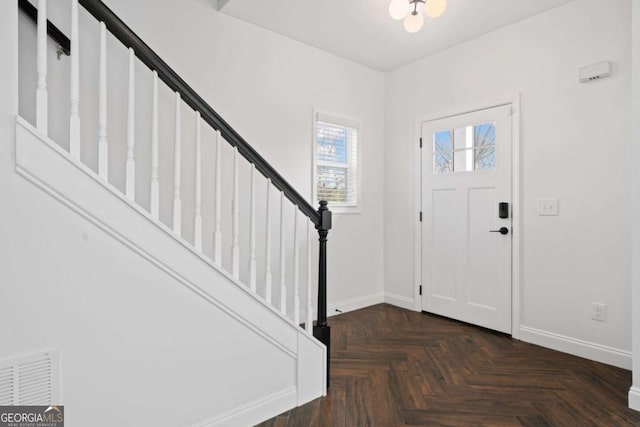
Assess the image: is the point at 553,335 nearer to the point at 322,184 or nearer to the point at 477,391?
the point at 477,391

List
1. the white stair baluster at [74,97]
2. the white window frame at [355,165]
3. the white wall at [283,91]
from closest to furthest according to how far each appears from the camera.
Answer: the white stair baluster at [74,97] → the white wall at [283,91] → the white window frame at [355,165]

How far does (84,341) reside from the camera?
1314mm

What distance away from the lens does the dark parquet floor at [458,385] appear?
1.86 m

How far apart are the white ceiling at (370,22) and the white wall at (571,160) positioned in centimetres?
→ 20

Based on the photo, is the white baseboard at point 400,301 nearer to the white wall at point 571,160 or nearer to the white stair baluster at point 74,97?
the white wall at point 571,160

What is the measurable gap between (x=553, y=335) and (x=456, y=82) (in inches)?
95.4

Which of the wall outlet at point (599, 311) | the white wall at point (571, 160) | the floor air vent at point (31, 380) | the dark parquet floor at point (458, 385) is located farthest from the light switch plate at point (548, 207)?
the floor air vent at point (31, 380)

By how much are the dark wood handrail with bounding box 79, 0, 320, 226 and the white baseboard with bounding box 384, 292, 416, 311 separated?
2.36m

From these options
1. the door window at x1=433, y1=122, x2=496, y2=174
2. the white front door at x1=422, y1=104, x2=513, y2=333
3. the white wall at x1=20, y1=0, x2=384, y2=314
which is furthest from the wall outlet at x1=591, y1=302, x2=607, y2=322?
the white wall at x1=20, y1=0, x2=384, y2=314

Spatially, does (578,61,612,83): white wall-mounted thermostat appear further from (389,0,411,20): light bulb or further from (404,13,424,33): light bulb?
(389,0,411,20): light bulb

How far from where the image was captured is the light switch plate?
275 centimetres

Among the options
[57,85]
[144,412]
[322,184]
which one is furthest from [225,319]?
[322,184]

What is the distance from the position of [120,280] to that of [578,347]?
3134 millimetres

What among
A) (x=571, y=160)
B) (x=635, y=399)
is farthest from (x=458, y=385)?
(x=571, y=160)
